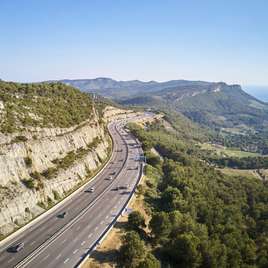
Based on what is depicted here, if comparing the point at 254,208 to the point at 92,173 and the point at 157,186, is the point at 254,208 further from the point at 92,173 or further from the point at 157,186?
the point at 92,173

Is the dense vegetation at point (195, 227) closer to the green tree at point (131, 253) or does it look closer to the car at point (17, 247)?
the green tree at point (131, 253)

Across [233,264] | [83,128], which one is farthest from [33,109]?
[233,264]

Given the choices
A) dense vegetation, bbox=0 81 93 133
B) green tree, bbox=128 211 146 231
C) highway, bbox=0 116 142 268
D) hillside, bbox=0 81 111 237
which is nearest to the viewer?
highway, bbox=0 116 142 268

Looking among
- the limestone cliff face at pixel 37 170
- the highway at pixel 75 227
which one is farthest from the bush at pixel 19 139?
the highway at pixel 75 227

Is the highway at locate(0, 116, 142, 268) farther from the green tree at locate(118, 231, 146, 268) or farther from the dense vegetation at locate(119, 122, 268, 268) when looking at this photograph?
the dense vegetation at locate(119, 122, 268, 268)

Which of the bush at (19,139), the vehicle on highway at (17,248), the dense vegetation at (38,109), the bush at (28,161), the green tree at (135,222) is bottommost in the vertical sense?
the vehicle on highway at (17,248)

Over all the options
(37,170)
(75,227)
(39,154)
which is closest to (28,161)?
(37,170)

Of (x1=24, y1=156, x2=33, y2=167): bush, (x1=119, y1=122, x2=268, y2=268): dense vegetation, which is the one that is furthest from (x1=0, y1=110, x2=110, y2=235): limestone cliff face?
(x1=119, y1=122, x2=268, y2=268): dense vegetation
